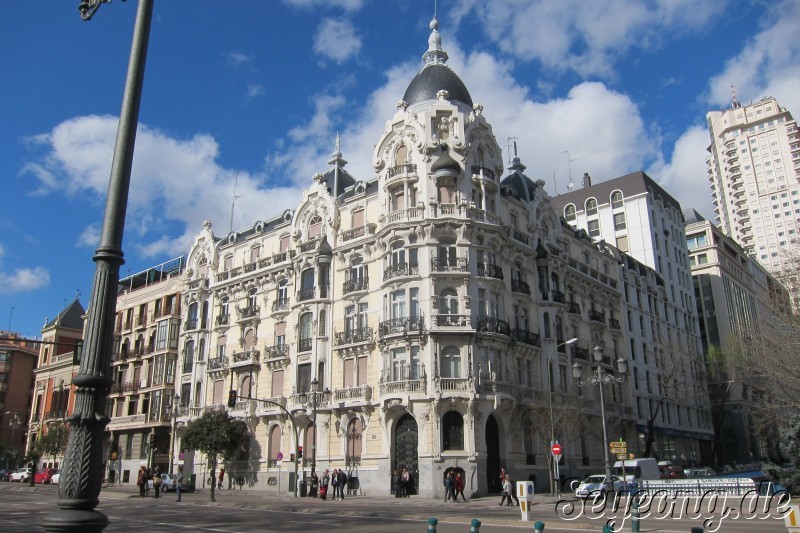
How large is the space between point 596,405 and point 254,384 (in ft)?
87.2

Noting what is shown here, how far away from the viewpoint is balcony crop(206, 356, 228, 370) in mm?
52031

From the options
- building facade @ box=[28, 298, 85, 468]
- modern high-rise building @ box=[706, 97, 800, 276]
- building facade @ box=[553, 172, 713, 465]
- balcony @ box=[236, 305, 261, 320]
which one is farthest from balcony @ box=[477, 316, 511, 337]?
modern high-rise building @ box=[706, 97, 800, 276]

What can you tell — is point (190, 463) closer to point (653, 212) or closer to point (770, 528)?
point (770, 528)

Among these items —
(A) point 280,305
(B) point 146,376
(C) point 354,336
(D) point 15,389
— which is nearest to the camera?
(C) point 354,336

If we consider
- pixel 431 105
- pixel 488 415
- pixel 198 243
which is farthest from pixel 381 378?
pixel 198 243

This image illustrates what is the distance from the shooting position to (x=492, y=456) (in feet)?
131

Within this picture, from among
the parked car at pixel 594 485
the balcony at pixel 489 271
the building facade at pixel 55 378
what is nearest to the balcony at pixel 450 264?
the balcony at pixel 489 271

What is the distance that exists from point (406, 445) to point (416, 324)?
24.3ft

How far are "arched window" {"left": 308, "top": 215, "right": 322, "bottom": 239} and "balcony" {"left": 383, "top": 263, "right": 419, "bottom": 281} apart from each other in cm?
1007

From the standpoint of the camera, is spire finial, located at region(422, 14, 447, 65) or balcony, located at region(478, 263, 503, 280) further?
spire finial, located at region(422, 14, 447, 65)

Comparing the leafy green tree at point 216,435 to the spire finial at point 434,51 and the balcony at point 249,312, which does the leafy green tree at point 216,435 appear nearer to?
the balcony at point 249,312

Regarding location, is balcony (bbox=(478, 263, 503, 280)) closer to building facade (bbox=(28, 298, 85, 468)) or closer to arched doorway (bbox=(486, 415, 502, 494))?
arched doorway (bbox=(486, 415, 502, 494))

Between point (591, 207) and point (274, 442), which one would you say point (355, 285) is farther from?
point (591, 207)

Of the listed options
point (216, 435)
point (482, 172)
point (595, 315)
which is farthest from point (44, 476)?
point (595, 315)
